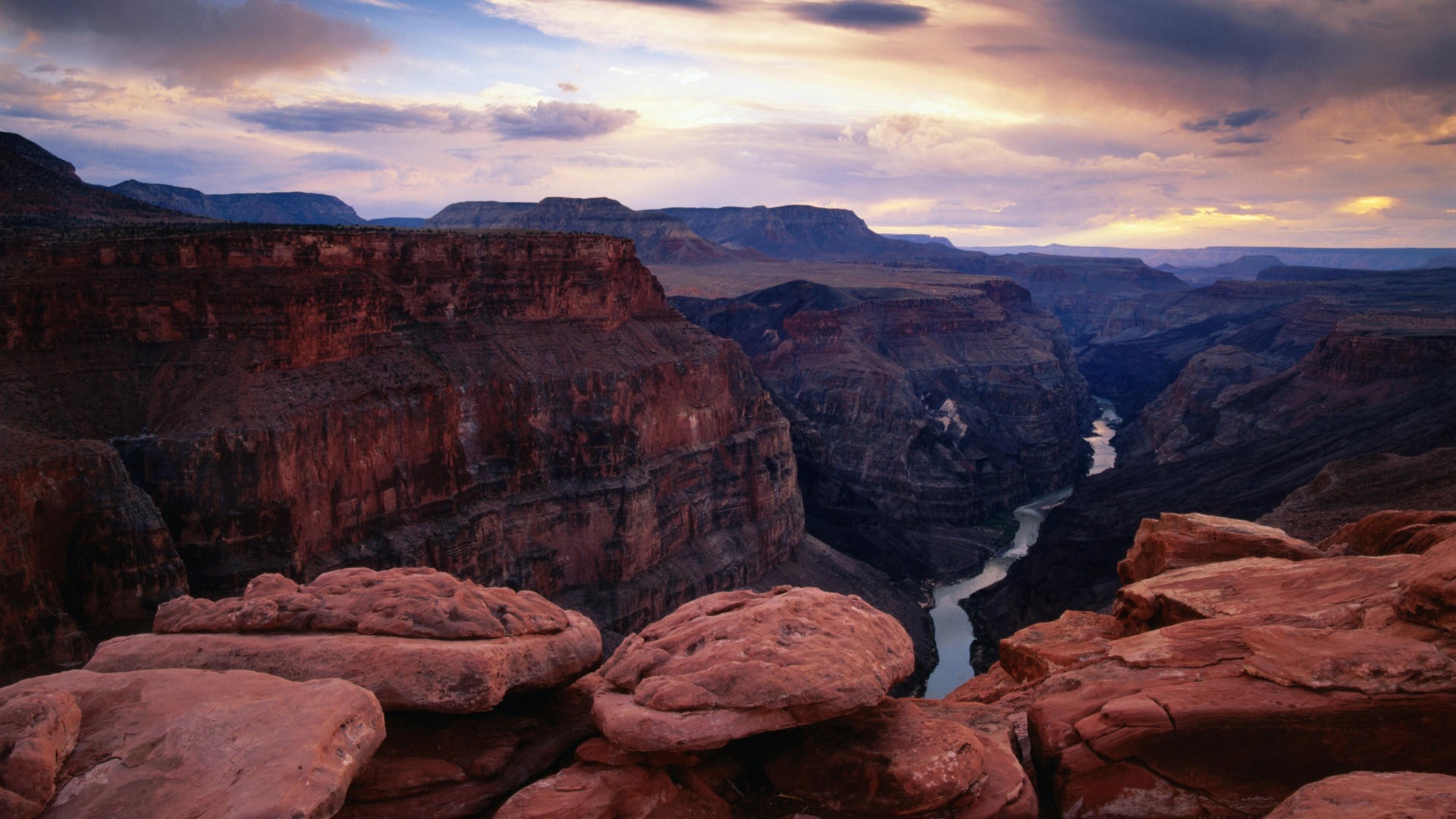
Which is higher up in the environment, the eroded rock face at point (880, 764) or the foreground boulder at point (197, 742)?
the foreground boulder at point (197, 742)

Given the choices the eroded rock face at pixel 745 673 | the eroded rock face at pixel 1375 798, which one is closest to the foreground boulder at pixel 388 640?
the eroded rock face at pixel 745 673

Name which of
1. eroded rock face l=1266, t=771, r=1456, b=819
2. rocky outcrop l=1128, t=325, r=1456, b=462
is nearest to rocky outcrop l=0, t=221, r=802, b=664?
eroded rock face l=1266, t=771, r=1456, b=819

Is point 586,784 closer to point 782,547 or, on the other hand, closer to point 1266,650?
point 1266,650

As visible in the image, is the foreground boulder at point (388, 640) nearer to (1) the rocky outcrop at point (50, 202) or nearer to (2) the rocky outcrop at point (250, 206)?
(1) the rocky outcrop at point (50, 202)

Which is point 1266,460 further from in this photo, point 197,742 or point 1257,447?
point 197,742

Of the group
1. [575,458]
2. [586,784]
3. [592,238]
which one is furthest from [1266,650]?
[592,238]

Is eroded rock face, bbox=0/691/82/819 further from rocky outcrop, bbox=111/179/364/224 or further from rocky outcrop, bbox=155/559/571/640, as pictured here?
rocky outcrop, bbox=111/179/364/224
